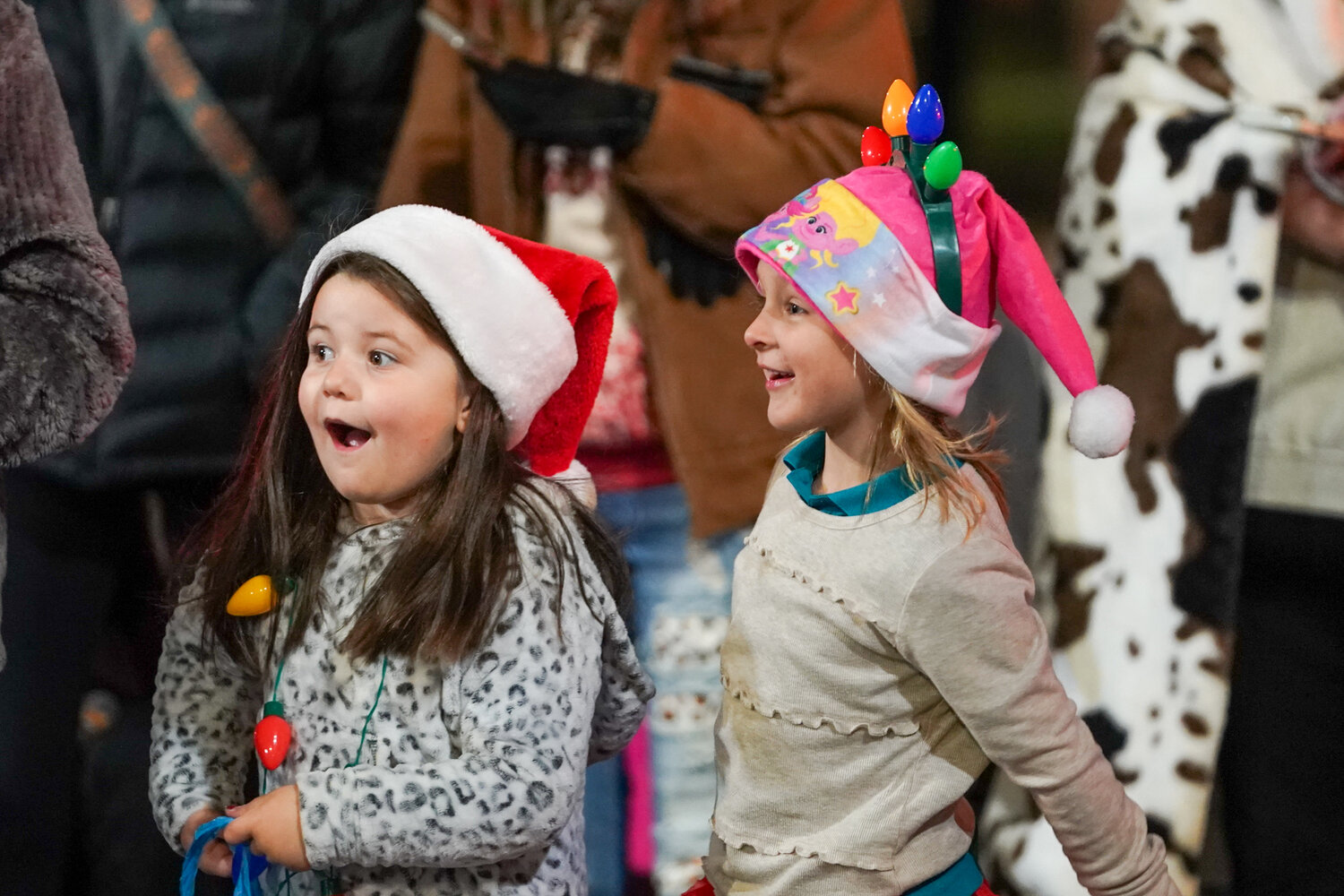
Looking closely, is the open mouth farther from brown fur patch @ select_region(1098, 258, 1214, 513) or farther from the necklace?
brown fur patch @ select_region(1098, 258, 1214, 513)

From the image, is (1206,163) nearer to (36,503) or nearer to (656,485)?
(656,485)

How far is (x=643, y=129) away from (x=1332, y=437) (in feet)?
3.21

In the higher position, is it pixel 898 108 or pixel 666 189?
pixel 898 108

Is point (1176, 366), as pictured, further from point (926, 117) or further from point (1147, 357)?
point (926, 117)

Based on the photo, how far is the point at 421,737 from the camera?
3.82 ft

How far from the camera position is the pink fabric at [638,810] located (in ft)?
6.24

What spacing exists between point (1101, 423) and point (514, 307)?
501 millimetres

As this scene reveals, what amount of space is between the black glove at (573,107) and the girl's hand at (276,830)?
3.10ft

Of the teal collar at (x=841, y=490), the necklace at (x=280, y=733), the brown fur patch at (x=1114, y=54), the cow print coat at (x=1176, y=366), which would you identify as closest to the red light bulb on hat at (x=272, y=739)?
the necklace at (x=280, y=733)

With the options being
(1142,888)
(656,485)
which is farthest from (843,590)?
(656,485)

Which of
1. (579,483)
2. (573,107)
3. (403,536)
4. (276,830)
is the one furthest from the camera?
(573,107)

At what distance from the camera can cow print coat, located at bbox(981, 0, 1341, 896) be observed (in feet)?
5.90

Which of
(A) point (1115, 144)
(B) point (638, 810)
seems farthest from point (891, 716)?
(A) point (1115, 144)

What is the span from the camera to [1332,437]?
184 cm
